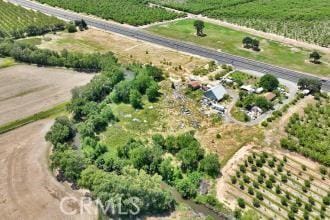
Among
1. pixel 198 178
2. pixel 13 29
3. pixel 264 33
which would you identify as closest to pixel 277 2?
pixel 264 33

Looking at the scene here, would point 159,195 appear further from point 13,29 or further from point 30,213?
point 13,29

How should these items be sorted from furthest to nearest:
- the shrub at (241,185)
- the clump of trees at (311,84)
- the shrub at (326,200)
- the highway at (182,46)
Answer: the highway at (182,46) < the clump of trees at (311,84) < the shrub at (241,185) < the shrub at (326,200)

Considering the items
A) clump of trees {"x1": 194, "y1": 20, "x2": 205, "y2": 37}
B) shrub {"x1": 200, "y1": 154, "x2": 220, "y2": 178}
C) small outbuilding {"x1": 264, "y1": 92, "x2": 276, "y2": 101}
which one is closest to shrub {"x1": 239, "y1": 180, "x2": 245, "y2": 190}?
shrub {"x1": 200, "y1": 154, "x2": 220, "y2": 178}

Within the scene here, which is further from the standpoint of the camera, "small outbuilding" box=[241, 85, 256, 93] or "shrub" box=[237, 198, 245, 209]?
"small outbuilding" box=[241, 85, 256, 93]

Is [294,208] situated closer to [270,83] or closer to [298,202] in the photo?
[298,202]

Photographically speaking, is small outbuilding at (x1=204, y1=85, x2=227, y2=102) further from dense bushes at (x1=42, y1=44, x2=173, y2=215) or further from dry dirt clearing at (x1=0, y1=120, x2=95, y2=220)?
dry dirt clearing at (x1=0, y1=120, x2=95, y2=220)

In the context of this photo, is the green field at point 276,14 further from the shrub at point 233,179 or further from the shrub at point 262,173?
the shrub at point 233,179

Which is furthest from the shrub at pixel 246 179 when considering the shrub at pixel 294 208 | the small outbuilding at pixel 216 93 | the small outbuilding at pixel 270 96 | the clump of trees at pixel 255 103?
the small outbuilding at pixel 270 96
